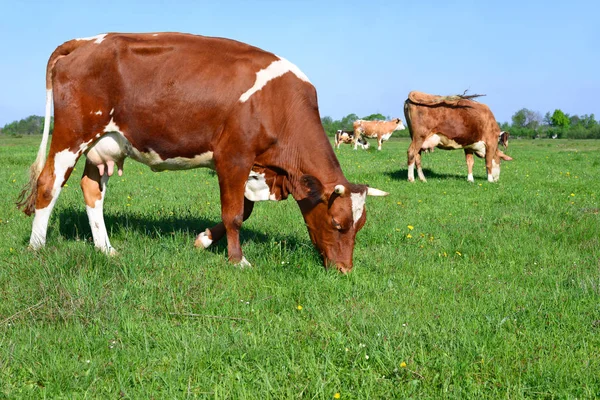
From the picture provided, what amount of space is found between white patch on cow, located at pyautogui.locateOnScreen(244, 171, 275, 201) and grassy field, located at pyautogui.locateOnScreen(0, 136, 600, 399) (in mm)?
617

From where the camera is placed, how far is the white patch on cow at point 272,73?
593 centimetres

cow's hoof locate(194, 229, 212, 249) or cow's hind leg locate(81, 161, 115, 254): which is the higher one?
cow's hind leg locate(81, 161, 115, 254)

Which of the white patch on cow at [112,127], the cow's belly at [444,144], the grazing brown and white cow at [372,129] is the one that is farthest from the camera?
the grazing brown and white cow at [372,129]

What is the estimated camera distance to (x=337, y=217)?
5.91m

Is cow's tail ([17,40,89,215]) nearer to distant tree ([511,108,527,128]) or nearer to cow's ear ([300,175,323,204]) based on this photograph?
cow's ear ([300,175,323,204])

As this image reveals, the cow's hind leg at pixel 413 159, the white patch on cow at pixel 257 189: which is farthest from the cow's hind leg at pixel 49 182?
the cow's hind leg at pixel 413 159

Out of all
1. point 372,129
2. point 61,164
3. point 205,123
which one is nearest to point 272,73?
point 205,123

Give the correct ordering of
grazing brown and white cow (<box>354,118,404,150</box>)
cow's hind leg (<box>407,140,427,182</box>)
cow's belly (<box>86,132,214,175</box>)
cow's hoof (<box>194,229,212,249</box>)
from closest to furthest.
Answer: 1. cow's belly (<box>86,132,214,175</box>)
2. cow's hoof (<box>194,229,212,249</box>)
3. cow's hind leg (<box>407,140,427,182</box>)
4. grazing brown and white cow (<box>354,118,404,150</box>)

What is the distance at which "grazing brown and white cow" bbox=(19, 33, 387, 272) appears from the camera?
5.92 m

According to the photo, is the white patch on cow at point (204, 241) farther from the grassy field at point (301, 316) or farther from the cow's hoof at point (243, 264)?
the cow's hoof at point (243, 264)

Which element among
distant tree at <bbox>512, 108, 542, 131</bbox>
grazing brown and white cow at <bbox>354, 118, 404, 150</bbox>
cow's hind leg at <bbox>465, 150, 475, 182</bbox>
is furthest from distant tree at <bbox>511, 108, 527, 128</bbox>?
cow's hind leg at <bbox>465, 150, 475, 182</bbox>

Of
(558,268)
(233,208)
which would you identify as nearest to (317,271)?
(233,208)

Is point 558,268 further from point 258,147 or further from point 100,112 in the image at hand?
point 100,112

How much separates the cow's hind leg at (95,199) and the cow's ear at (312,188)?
2.53 metres
